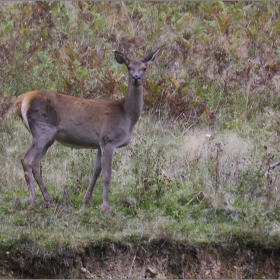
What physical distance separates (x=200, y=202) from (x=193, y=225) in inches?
21.4

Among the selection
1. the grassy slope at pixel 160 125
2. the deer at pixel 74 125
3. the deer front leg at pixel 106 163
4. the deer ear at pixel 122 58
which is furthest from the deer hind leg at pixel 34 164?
the deer ear at pixel 122 58

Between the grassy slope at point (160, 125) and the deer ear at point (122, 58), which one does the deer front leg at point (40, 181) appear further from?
the deer ear at point (122, 58)

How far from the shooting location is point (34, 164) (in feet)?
26.9

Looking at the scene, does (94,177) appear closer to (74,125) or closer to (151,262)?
(74,125)

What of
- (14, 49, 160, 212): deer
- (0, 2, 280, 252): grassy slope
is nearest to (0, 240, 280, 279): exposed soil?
(0, 2, 280, 252): grassy slope

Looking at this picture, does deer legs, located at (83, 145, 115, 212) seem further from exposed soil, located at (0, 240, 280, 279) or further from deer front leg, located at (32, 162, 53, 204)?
exposed soil, located at (0, 240, 280, 279)

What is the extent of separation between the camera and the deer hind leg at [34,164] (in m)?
8.11

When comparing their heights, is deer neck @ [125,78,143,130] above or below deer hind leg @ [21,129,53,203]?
above

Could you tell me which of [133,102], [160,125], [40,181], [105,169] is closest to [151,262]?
[105,169]

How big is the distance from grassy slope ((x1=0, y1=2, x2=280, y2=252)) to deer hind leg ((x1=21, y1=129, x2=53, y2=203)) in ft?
0.56

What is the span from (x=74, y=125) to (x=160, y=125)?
274cm

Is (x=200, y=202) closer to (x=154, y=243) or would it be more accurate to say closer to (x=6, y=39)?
(x=154, y=243)

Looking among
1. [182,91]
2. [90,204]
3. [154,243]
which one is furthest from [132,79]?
[182,91]

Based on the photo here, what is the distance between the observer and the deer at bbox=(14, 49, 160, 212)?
26.6 ft
